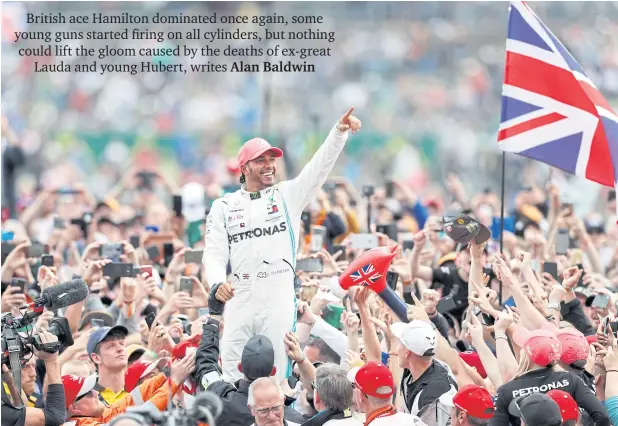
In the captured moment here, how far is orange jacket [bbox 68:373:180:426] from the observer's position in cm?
665

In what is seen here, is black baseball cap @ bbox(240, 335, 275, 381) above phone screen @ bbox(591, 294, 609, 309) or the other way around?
above

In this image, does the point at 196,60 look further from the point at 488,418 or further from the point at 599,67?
the point at 488,418

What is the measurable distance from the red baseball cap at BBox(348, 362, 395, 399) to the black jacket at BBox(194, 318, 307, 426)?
0.54 metres

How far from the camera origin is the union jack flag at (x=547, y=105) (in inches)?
386

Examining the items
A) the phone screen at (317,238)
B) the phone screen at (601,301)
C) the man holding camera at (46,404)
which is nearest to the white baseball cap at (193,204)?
the phone screen at (317,238)

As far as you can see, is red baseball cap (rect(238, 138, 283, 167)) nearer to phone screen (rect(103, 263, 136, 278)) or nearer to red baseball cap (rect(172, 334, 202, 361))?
red baseball cap (rect(172, 334, 202, 361))

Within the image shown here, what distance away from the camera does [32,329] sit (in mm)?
7238

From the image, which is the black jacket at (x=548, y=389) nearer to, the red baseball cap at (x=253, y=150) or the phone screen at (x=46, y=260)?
the red baseball cap at (x=253, y=150)

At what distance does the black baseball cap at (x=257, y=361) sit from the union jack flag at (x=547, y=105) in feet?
12.0

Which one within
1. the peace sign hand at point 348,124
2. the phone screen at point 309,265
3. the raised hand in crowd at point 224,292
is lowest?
the phone screen at point 309,265

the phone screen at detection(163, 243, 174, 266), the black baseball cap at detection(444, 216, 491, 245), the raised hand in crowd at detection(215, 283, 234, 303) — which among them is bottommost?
the phone screen at detection(163, 243, 174, 266)

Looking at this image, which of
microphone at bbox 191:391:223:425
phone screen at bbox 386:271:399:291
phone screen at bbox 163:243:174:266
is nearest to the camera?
microphone at bbox 191:391:223:425

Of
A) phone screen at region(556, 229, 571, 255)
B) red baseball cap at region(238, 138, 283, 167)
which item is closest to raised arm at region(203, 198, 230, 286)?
red baseball cap at region(238, 138, 283, 167)

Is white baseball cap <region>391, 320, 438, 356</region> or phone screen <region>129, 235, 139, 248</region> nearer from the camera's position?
white baseball cap <region>391, 320, 438, 356</region>
